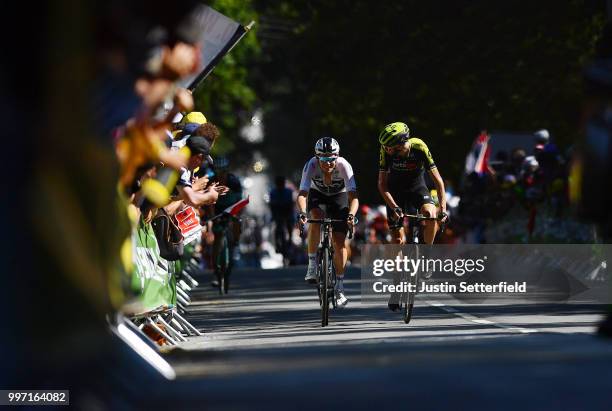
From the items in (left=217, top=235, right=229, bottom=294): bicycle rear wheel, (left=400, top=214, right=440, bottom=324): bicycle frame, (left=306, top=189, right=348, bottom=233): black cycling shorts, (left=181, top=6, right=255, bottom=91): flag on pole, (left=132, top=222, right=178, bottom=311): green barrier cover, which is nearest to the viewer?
(left=132, top=222, right=178, bottom=311): green barrier cover

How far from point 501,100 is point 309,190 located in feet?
58.8

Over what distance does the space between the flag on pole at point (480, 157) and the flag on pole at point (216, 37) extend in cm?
1078

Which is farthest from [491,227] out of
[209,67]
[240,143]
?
[240,143]

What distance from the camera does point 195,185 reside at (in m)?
13.5

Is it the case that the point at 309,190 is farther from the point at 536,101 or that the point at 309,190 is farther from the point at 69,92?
Answer: the point at 536,101

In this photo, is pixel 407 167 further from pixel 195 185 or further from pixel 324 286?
pixel 195 185

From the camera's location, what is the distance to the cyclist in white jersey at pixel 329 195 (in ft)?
61.7

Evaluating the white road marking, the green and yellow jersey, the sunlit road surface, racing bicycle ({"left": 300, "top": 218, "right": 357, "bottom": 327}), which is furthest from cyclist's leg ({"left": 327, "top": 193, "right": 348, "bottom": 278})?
the sunlit road surface

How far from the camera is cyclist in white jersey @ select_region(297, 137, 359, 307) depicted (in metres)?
18.8

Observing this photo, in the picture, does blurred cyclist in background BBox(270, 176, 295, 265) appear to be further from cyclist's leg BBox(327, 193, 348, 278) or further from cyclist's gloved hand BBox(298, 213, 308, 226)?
cyclist's gloved hand BBox(298, 213, 308, 226)

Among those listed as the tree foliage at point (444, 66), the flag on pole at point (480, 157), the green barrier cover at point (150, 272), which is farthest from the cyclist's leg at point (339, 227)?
the flag on pole at point (480, 157)

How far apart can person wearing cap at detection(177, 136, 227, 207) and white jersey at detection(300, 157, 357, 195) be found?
2540 mm

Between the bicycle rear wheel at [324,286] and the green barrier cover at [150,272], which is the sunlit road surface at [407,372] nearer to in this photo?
the green barrier cover at [150,272]

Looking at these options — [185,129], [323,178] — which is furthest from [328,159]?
[185,129]
